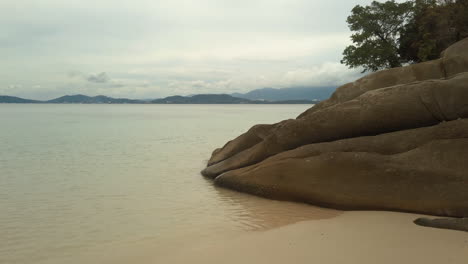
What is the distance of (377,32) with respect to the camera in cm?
3578

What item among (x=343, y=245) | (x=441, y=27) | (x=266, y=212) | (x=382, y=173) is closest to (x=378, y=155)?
(x=382, y=173)

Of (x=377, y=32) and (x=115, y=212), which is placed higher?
(x=377, y=32)

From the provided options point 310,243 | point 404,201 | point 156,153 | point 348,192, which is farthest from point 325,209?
point 156,153

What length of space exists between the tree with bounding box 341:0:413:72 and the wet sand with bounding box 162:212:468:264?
27941 millimetres

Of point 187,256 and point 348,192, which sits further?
point 348,192

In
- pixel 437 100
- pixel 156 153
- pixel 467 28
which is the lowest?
pixel 156 153

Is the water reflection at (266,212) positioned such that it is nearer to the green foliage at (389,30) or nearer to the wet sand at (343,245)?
A: the wet sand at (343,245)

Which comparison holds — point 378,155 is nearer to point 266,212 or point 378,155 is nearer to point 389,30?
point 266,212

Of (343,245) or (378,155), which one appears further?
(378,155)

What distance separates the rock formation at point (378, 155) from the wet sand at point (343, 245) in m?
1.13

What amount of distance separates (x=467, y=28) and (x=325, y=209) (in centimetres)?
2389

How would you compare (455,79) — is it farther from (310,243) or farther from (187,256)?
(187,256)

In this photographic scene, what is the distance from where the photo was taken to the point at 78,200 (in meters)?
13.8

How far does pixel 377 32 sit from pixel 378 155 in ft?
92.5
